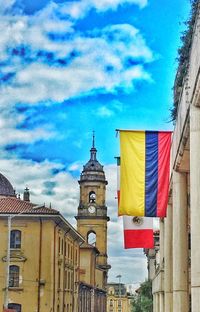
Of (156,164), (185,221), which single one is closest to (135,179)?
(156,164)

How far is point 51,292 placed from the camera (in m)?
56.5

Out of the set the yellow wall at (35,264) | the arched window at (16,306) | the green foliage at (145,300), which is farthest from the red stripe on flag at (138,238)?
the green foliage at (145,300)

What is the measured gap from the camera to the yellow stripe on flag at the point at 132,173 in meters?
16.2

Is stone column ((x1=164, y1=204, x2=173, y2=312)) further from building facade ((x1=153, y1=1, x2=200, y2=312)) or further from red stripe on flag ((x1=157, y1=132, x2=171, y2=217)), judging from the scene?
red stripe on flag ((x1=157, y1=132, x2=171, y2=217))

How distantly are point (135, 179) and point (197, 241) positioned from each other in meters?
4.74

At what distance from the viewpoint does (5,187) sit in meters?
78.7

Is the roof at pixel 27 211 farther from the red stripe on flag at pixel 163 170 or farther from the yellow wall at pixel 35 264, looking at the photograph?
the red stripe on flag at pixel 163 170

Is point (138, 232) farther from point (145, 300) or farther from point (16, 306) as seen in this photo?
point (145, 300)

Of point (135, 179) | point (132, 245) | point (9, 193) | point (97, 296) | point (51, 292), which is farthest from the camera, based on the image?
point (97, 296)

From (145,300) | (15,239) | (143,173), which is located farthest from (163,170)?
(145,300)

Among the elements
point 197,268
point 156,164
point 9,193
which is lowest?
point 197,268

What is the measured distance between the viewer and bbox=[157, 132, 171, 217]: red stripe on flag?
55.4 feet

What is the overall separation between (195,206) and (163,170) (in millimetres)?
5235

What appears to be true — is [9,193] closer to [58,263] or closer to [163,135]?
[58,263]
